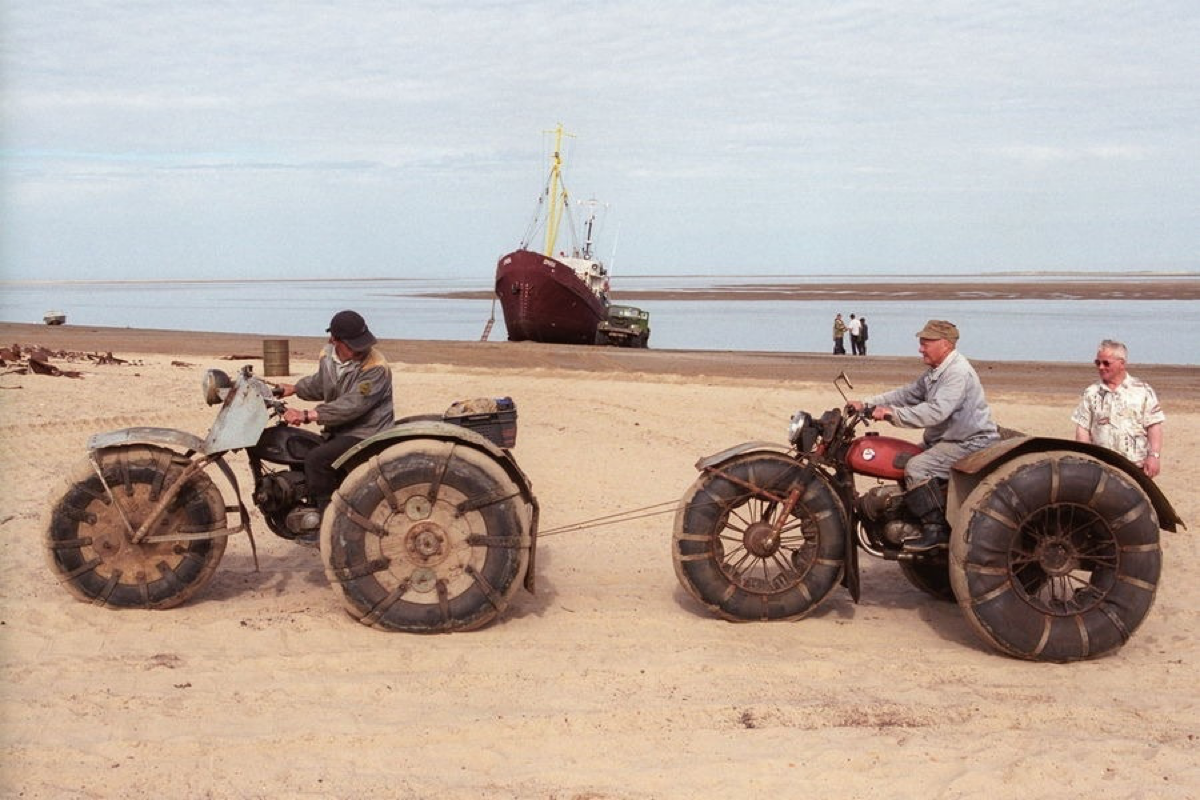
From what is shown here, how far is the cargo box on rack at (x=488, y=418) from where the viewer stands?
6.64m

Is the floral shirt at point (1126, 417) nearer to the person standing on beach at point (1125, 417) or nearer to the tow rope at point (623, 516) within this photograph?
the person standing on beach at point (1125, 417)

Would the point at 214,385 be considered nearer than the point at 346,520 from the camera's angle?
No

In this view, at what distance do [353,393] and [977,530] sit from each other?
3.47 m

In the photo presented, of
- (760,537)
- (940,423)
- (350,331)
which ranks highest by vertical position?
(350,331)

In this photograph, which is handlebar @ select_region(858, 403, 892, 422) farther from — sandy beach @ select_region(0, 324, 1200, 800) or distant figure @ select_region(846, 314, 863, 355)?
distant figure @ select_region(846, 314, 863, 355)

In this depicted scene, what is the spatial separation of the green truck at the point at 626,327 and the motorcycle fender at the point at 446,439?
30426mm

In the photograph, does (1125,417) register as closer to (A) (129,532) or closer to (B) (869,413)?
(B) (869,413)

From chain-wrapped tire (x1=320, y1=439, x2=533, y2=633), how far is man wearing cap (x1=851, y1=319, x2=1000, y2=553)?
→ 212cm

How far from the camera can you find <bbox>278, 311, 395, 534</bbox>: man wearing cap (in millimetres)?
6438

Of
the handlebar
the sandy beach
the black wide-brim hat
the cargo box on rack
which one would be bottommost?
the sandy beach

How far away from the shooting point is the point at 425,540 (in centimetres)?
620

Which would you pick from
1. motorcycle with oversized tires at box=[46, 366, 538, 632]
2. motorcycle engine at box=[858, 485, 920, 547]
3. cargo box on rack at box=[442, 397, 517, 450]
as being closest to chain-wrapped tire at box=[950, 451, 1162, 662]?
motorcycle engine at box=[858, 485, 920, 547]

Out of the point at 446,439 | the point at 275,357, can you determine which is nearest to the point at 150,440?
the point at 446,439

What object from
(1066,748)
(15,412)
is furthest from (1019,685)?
(15,412)
